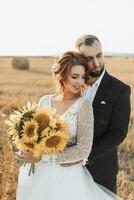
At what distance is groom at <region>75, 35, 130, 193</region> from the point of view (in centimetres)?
518

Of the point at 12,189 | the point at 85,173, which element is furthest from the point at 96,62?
the point at 12,189

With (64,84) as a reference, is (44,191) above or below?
below

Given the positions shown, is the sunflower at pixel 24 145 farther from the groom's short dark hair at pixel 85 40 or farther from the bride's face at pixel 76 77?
the groom's short dark hair at pixel 85 40

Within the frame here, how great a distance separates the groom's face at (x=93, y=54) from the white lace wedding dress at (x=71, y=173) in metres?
0.32

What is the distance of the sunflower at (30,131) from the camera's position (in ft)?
16.3

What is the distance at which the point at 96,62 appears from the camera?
16.9ft

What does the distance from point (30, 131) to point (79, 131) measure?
44 centimetres

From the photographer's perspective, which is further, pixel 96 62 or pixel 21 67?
pixel 21 67

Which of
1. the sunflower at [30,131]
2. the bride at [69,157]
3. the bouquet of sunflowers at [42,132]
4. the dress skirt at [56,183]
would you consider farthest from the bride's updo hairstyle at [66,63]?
the dress skirt at [56,183]

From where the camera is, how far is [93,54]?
5137mm

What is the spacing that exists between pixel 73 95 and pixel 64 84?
151mm

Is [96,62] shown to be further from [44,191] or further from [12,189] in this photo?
[12,189]

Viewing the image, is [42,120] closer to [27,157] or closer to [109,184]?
[27,157]

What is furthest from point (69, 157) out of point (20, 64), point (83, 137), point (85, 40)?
point (20, 64)
